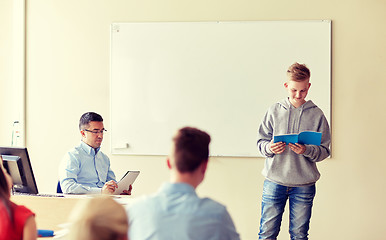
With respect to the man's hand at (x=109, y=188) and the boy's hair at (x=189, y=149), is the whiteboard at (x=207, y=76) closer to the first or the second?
the man's hand at (x=109, y=188)

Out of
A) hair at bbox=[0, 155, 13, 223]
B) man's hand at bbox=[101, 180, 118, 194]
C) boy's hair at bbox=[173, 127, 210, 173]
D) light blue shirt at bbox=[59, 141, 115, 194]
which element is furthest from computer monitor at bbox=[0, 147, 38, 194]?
boy's hair at bbox=[173, 127, 210, 173]

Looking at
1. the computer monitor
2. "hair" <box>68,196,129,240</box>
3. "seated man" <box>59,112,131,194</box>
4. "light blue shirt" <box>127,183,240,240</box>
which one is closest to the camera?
"hair" <box>68,196,129,240</box>

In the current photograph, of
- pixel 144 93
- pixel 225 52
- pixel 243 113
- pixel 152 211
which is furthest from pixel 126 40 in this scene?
pixel 152 211

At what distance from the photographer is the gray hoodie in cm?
350

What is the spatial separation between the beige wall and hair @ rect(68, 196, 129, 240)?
12.3 feet

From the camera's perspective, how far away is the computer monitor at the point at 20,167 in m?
3.20

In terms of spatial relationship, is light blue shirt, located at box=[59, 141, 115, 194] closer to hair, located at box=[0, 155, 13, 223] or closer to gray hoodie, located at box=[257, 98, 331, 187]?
gray hoodie, located at box=[257, 98, 331, 187]

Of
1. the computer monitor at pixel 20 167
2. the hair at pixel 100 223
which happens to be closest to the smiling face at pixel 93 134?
the computer monitor at pixel 20 167

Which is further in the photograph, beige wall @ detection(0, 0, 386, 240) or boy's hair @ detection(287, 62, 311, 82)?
beige wall @ detection(0, 0, 386, 240)

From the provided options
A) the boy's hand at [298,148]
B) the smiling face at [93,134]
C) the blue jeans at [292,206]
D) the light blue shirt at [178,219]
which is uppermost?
the smiling face at [93,134]

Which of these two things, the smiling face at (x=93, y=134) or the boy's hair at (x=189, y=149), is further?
the smiling face at (x=93, y=134)

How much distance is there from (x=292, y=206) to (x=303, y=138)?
1.70 ft

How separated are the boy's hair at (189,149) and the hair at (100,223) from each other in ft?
2.24

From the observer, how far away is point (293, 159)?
354cm
